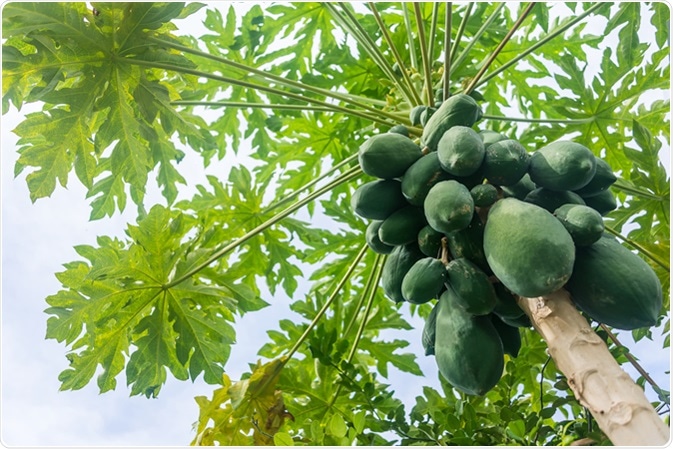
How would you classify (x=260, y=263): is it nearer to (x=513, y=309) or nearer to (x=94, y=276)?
(x=94, y=276)

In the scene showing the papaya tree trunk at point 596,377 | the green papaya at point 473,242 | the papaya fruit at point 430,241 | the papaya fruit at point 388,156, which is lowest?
the papaya tree trunk at point 596,377

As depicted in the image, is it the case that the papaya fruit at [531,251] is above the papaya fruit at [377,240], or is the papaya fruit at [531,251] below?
below

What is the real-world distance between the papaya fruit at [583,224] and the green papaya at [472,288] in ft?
0.75

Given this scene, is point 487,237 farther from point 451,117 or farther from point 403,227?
point 451,117

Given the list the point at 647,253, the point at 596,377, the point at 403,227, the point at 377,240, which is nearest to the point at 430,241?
the point at 403,227

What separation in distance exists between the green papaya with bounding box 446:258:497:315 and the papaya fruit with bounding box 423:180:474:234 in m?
0.10

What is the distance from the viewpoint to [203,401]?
2.48 metres

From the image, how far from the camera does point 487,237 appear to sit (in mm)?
1393

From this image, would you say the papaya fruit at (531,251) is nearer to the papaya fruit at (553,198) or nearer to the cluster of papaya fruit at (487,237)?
the cluster of papaya fruit at (487,237)

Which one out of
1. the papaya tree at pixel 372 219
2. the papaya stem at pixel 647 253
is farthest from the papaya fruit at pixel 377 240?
the papaya stem at pixel 647 253

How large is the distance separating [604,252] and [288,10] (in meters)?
2.64

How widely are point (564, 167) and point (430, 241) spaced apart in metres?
0.39

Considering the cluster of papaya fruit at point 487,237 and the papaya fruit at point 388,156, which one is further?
the papaya fruit at point 388,156

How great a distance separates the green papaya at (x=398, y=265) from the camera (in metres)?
1.73
